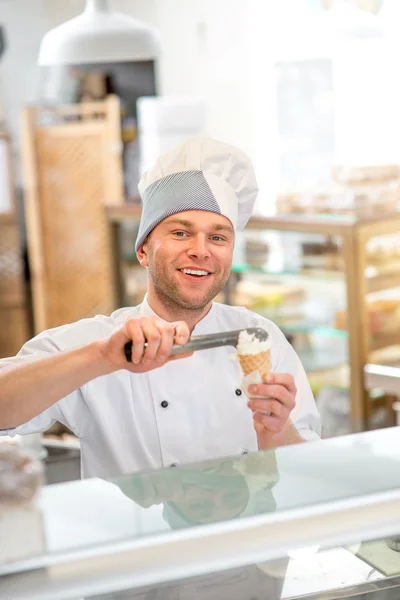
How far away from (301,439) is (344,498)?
0.42m

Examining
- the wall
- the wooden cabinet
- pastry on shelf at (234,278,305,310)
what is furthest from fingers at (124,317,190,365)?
the wooden cabinet

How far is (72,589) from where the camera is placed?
83cm

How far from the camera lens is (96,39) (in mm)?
2146

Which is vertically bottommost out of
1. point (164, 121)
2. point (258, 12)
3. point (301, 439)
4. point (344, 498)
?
point (301, 439)

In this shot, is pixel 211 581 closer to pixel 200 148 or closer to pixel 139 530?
pixel 139 530

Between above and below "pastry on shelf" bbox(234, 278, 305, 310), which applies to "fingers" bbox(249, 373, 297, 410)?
above

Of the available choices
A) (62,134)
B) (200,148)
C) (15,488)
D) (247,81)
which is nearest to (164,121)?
(247,81)

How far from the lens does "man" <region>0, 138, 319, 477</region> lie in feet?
4.50

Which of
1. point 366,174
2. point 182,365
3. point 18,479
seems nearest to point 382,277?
point 366,174

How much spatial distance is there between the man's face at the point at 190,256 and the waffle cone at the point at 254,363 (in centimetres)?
16

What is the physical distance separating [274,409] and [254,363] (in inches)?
2.8

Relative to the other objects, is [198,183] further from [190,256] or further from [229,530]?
[229,530]

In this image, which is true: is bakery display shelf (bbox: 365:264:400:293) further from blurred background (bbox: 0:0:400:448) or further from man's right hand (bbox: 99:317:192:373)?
man's right hand (bbox: 99:317:192:373)

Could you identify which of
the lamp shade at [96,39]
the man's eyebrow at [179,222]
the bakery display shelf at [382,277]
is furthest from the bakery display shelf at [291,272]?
the man's eyebrow at [179,222]
